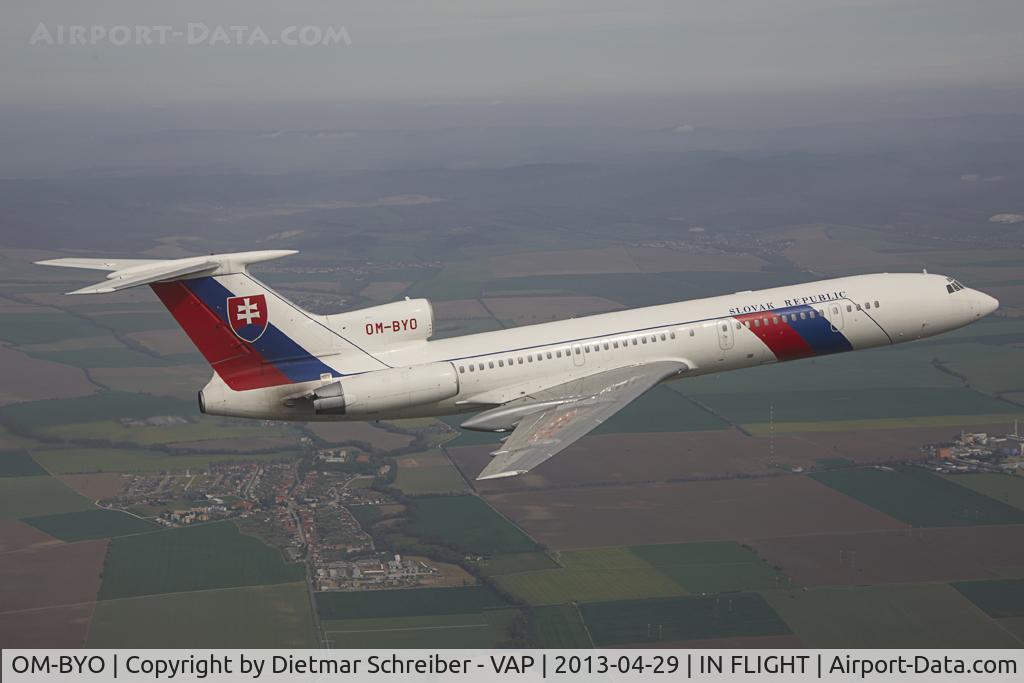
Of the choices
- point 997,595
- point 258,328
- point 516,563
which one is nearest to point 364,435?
point 516,563

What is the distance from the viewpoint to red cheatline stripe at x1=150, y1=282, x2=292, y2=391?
48719 millimetres

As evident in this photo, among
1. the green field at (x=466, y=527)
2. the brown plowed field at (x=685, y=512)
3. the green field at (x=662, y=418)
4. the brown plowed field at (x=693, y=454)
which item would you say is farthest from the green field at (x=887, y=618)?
the green field at (x=662, y=418)

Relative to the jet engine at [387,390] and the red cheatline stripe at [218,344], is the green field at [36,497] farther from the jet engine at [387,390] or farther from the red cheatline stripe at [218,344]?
the jet engine at [387,390]

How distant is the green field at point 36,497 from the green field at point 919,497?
79.2 m

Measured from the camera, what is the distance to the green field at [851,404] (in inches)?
5817

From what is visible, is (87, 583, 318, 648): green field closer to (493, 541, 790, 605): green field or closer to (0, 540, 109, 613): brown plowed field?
(0, 540, 109, 613): brown plowed field

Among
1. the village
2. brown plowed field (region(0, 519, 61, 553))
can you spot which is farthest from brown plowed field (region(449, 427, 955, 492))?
brown plowed field (region(0, 519, 61, 553))

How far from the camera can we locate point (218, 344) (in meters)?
49.8

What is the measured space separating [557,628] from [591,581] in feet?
27.8

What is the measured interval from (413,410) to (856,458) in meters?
89.6

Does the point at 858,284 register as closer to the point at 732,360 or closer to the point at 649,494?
the point at 732,360

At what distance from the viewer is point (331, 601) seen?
98375 mm
